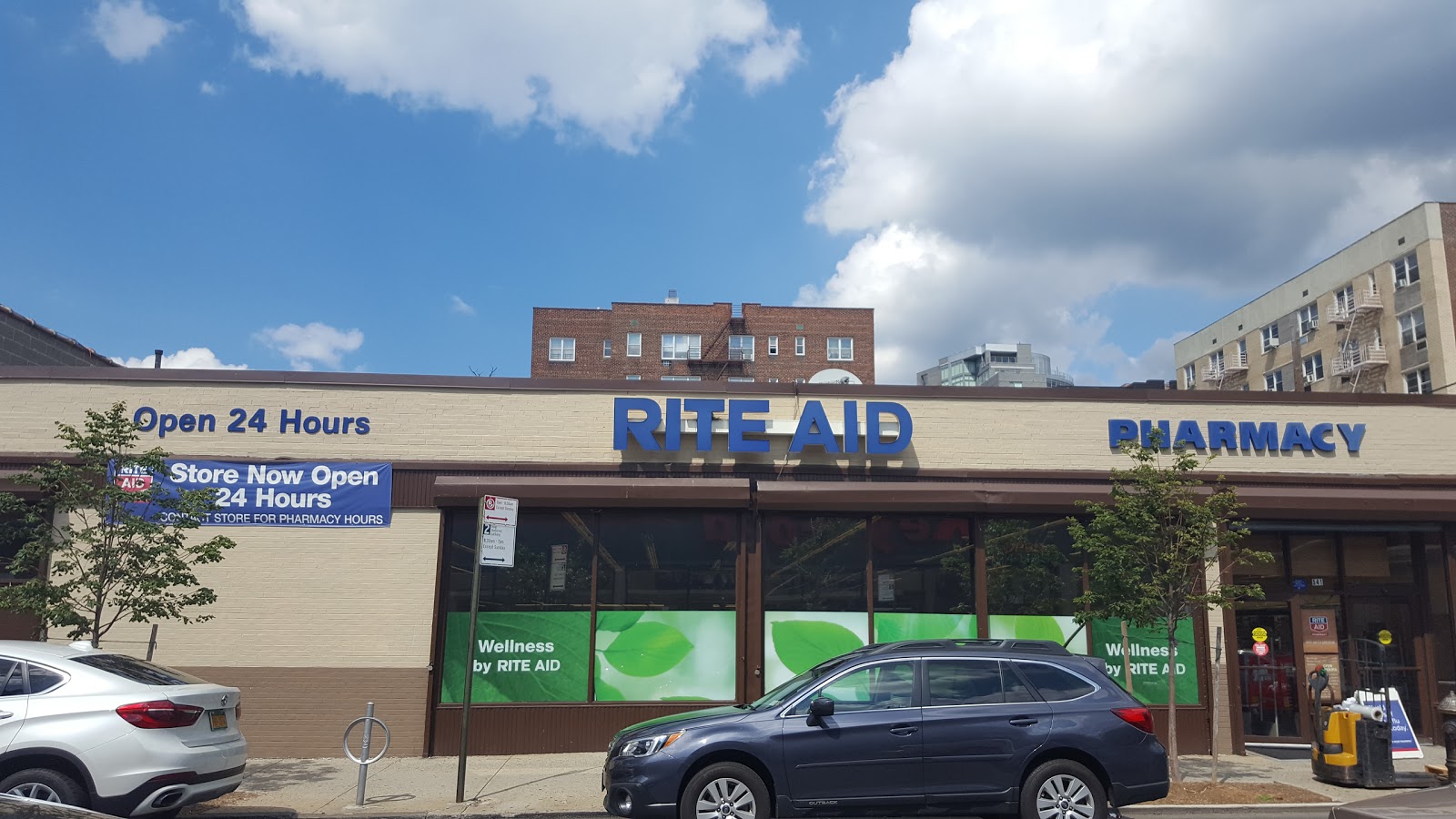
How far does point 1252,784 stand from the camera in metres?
11.7

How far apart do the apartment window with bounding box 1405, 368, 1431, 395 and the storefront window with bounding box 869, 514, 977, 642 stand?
47825 mm

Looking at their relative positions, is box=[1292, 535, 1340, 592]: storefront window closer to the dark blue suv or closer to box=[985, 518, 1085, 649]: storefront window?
box=[985, 518, 1085, 649]: storefront window

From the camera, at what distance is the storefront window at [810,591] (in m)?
14.3

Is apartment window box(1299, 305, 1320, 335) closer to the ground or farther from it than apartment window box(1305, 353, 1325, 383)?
farther from it

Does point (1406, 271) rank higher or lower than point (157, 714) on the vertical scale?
higher

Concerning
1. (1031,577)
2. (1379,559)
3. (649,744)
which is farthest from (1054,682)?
(1379,559)

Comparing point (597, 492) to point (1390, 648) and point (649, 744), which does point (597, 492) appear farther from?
point (1390, 648)

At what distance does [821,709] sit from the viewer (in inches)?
330

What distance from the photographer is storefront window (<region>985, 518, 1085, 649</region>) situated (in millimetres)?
14641

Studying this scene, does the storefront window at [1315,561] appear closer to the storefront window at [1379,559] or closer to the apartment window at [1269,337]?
the storefront window at [1379,559]

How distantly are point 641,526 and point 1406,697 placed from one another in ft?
37.9

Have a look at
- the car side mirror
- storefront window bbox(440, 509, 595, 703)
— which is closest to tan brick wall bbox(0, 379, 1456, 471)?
storefront window bbox(440, 509, 595, 703)

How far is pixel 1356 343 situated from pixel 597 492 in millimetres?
56353

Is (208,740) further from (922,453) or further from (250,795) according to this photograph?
(922,453)
